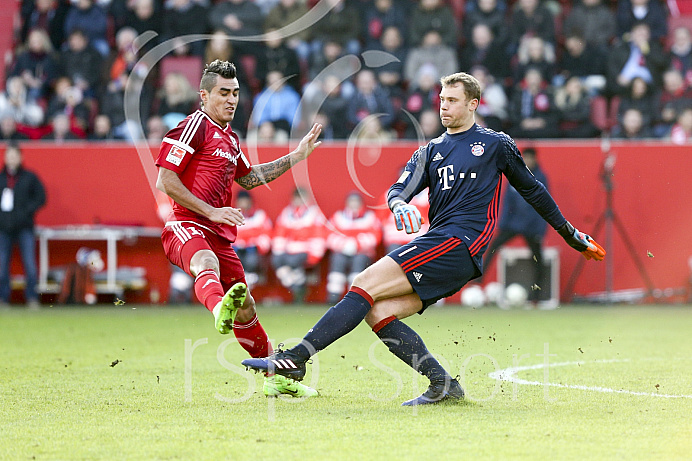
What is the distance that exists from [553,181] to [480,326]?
482cm

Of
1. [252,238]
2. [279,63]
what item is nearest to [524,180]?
[252,238]

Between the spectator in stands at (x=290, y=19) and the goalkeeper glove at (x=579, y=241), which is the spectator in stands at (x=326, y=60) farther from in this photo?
the goalkeeper glove at (x=579, y=241)

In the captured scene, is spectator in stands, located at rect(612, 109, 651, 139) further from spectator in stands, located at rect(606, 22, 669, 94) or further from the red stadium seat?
the red stadium seat

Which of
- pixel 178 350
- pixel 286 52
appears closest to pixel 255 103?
pixel 286 52

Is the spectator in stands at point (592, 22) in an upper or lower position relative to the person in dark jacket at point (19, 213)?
upper

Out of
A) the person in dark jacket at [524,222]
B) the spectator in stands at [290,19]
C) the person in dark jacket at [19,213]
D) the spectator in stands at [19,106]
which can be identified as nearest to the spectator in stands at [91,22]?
the spectator in stands at [19,106]

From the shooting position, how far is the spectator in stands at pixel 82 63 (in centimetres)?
1797

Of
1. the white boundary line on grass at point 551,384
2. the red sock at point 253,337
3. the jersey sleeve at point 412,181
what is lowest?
the white boundary line on grass at point 551,384

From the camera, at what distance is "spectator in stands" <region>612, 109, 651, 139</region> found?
16.3m

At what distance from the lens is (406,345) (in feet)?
20.3

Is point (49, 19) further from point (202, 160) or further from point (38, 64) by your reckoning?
point (202, 160)

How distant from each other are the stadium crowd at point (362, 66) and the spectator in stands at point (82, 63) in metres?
0.03

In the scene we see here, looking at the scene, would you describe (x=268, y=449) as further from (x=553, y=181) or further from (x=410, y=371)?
(x=553, y=181)

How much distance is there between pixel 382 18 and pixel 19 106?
7142 millimetres
